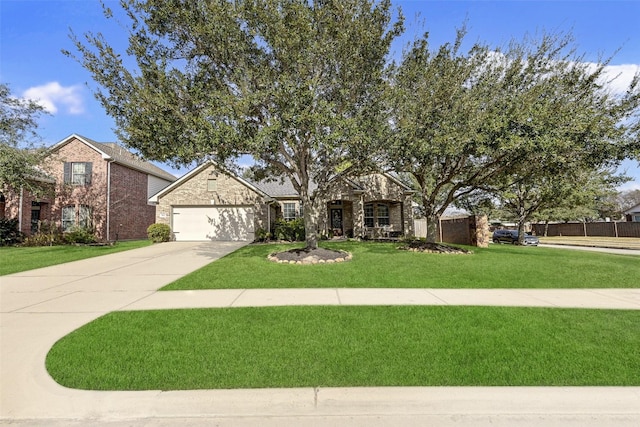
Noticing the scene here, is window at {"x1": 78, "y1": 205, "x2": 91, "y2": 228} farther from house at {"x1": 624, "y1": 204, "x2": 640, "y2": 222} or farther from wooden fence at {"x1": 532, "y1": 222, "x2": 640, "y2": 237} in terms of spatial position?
house at {"x1": 624, "y1": 204, "x2": 640, "y2": 222}

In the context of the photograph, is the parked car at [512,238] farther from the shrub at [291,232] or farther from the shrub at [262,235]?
the shrub at [262,235]

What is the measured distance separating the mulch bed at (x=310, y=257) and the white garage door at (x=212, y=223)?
27.3ft

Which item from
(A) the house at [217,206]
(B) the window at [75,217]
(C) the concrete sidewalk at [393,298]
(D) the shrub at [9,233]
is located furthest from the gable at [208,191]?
(C) the concrete sidewalk at [393,298]

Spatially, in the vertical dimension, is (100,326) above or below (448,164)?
below

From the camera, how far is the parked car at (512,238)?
2534cm

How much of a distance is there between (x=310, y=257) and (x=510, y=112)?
8.47 metres

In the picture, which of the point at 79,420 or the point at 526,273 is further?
the point at 526,273

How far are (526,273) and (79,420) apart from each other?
407 inches

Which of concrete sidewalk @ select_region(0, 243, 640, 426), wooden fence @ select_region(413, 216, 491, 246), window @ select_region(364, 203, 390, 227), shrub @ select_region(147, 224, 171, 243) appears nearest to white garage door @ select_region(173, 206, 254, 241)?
shrub @ select_region(147, 224, 171, 243)

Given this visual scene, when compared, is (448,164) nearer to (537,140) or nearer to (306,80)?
(537,140)

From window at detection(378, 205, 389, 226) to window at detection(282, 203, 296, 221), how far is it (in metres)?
6.54

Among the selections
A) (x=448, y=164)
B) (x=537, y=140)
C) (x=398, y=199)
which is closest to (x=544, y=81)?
(x=537, y=140)

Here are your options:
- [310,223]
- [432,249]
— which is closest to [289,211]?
[310,223]

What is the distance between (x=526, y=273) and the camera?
919cm
